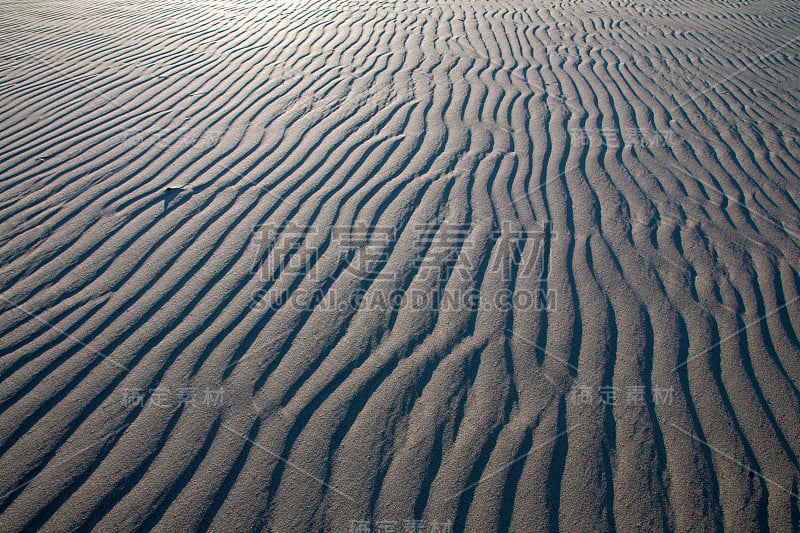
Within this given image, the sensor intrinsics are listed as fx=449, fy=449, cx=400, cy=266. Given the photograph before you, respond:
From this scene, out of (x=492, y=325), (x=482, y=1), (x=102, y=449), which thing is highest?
(x=482, y=1)

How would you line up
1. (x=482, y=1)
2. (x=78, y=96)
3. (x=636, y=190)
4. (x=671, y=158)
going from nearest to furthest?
1. (x=636, y=190)
2. (x=671, y=158)
3. (x=78, y=96)
4. (x=482, y=1)

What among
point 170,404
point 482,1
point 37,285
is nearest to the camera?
point 170,404

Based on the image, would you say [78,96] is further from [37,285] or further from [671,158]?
[671,158]

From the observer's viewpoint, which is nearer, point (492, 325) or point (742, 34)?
point (492, 325)

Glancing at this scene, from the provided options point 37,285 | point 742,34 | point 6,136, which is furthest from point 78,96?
point 742,34

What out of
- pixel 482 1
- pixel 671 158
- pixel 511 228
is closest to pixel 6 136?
pixel 511 228

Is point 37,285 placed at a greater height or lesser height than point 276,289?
lesser

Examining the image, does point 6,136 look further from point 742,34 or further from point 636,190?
point 742,34
